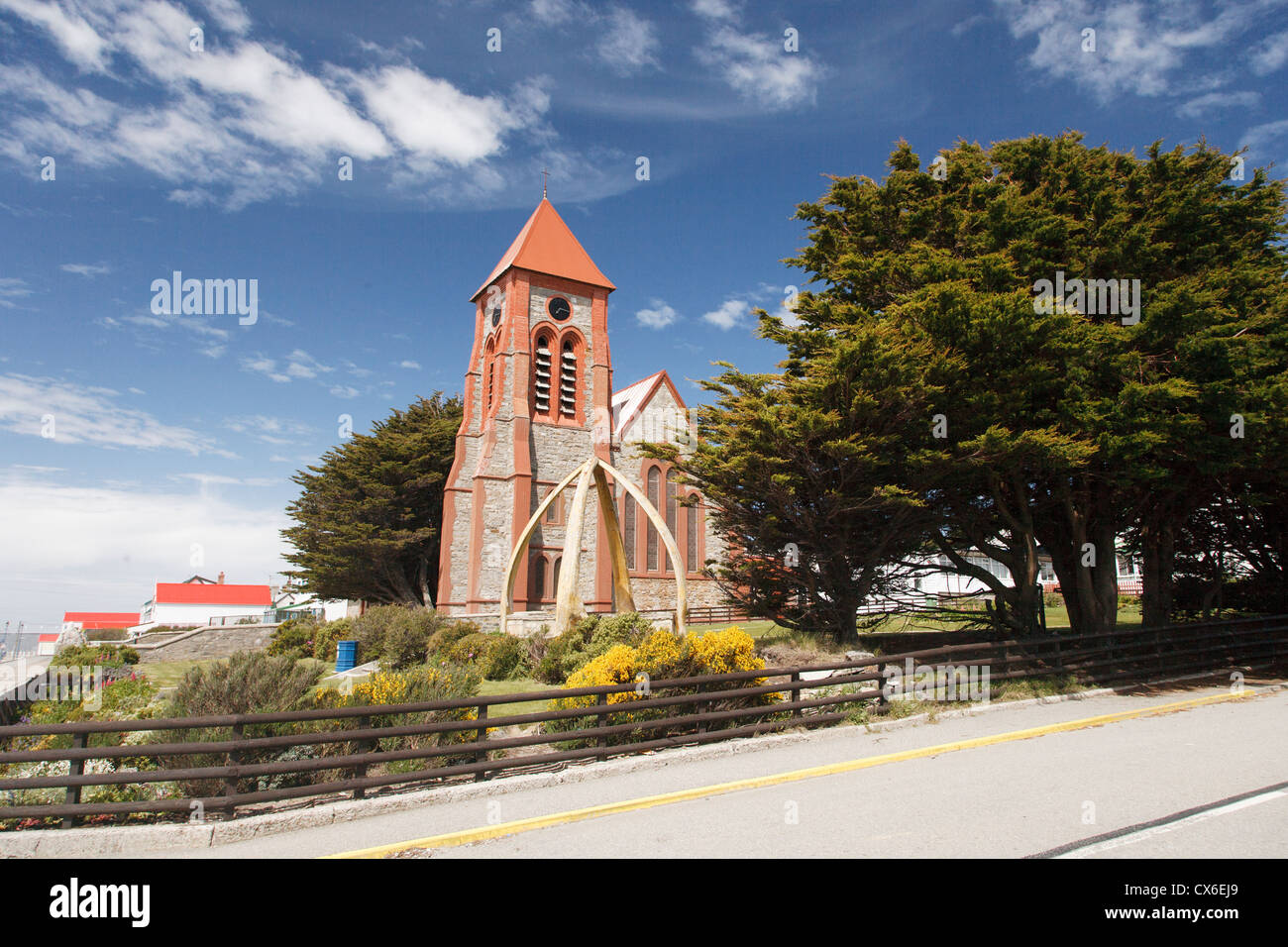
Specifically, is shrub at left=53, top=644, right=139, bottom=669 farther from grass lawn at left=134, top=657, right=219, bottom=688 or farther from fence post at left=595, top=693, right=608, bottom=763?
fence post at left=595, top=693, right=608, bottom=763

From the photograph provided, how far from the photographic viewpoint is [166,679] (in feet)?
77.0

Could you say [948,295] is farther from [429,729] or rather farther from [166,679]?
[166,679]

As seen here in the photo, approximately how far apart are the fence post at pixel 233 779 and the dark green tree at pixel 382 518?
31514 mm

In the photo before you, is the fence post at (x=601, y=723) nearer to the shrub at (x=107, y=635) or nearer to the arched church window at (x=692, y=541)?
the arched church window at (x=692, y=541)

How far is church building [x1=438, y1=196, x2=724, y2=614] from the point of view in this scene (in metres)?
32.0

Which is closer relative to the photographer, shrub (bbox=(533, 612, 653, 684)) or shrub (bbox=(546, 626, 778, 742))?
shrub (bbox=(546, 626, 778, 742))

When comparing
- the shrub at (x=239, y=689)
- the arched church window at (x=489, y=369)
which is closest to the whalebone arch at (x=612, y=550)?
the shrub at (x=239, y=689)

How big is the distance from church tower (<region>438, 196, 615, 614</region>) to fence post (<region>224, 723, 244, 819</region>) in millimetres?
23505

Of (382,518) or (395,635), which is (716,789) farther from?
(382,518)

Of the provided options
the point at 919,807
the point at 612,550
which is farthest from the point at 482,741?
the point at 612,550

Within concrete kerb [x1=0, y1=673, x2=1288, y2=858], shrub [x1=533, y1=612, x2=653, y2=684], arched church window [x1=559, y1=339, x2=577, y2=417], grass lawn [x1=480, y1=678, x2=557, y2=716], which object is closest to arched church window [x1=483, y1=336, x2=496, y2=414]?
arched church window [x1=559, y1=339, x2=577, y2=417]

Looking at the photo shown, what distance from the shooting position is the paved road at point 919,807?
558 centimetres

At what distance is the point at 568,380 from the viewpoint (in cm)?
3581

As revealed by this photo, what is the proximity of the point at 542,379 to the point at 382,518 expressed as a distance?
13209 mm
